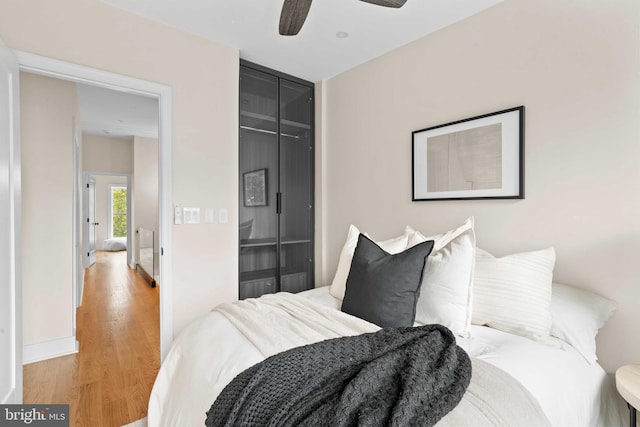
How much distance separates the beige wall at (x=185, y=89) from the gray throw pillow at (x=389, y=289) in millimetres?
Answer: 1404

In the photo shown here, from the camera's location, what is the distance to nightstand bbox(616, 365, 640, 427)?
1.25 metres

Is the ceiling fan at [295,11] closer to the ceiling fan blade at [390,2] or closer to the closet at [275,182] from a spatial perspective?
the ceiling fan blade at [390,2]

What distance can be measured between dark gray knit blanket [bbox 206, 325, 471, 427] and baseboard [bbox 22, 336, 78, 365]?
2.69 m

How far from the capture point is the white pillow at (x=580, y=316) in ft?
5.09

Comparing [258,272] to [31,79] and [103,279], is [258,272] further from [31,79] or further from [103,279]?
[103,279]

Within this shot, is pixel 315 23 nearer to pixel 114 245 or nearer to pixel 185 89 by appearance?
pixel 185 89

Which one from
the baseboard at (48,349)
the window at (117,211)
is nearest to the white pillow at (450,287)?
the baseboard at (48,349)

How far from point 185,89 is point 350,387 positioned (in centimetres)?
249

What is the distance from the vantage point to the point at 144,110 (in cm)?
482

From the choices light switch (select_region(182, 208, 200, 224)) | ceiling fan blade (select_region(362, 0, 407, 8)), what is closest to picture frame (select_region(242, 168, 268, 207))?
light switch (select_region(182, 208, 200, 224))

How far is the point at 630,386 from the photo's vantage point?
1.29m

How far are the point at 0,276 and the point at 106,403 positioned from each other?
3.52 feet

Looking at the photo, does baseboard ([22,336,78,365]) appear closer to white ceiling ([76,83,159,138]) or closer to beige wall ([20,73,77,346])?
beige wall ([20,73,77,346])

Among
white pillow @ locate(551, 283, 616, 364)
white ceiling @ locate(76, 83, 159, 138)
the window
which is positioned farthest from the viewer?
the window
